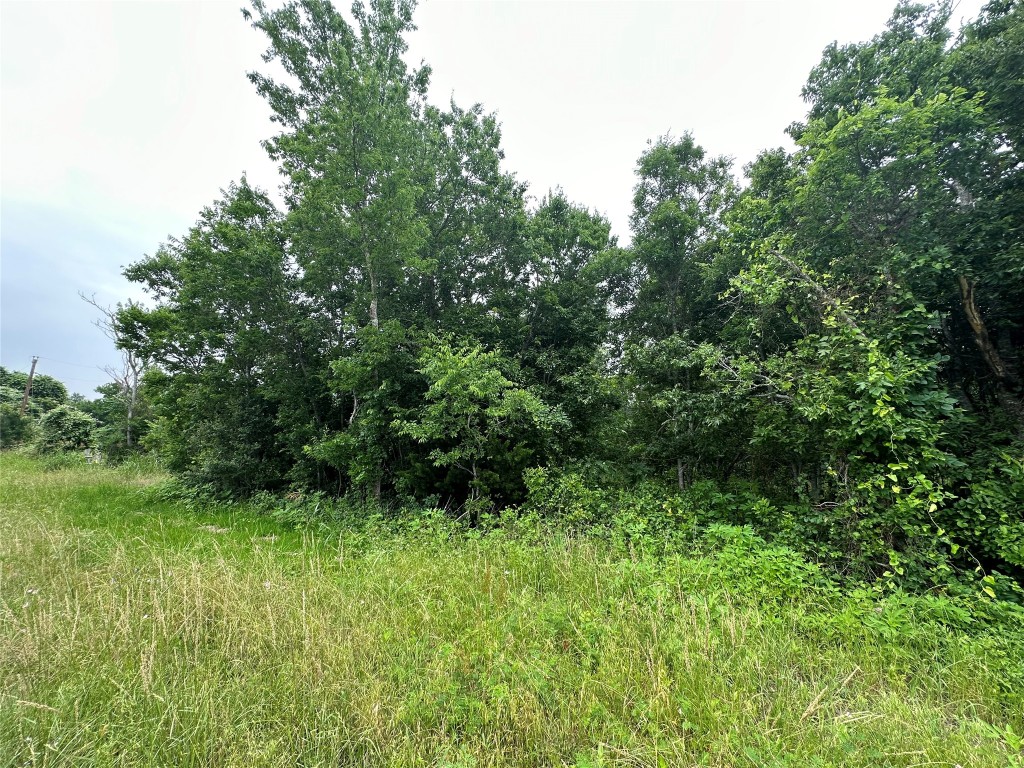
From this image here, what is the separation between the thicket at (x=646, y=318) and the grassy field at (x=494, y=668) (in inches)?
66.3

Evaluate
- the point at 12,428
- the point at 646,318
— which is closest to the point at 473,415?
the point at 646,318

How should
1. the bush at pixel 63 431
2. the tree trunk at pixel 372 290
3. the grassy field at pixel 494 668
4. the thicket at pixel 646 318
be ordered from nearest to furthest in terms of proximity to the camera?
the grassy field at pixel 494 668, the thicket at pixel 646 318, the tree trunk at pixel 372 290, the bush at pixel 63 431

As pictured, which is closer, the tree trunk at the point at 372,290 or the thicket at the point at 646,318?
the thicket at the point at 646,318

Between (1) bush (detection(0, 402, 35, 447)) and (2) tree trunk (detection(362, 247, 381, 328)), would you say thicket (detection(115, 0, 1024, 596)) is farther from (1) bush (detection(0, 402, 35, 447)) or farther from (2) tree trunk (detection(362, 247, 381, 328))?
(1) bush (detection(0, 402, 35, 447))

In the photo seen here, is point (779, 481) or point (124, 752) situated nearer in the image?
point (124, 752)

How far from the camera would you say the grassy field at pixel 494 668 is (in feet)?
5.40

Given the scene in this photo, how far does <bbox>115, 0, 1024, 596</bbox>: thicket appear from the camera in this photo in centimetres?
404

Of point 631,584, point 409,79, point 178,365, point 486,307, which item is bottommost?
point 631,584

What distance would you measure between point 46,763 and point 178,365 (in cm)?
1037

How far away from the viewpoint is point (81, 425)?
1603 centimetres

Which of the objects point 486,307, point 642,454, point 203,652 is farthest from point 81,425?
point 642,454

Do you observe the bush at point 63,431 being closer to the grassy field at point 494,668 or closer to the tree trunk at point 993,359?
the grassy field at point 494,668

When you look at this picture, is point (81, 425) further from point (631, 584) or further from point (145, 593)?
point (631, 584)

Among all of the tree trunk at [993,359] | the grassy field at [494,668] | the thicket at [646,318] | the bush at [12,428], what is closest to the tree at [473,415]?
the thicket at [646,318]
